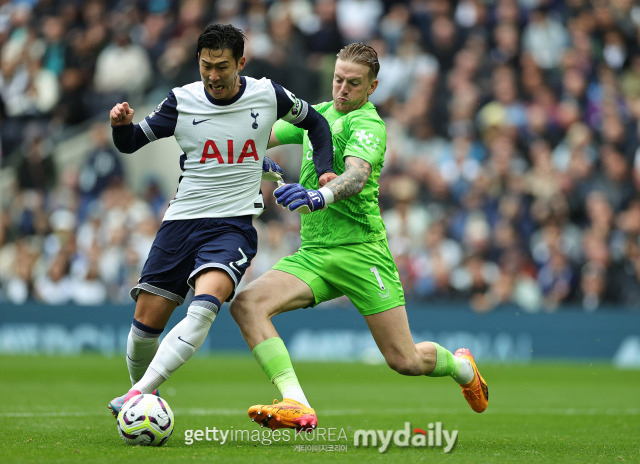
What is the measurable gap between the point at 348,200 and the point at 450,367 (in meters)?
1.50

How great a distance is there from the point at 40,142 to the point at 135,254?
3.61 meters

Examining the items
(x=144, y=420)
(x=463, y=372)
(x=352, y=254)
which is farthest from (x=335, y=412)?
(x=144, y=420)

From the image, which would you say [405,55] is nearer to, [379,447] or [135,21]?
[135,21]

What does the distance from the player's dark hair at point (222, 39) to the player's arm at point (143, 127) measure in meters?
0.48

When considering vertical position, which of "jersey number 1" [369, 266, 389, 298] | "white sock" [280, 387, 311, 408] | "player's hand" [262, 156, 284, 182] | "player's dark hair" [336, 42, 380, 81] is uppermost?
"player's dark hair" [336, 42, 380, 81]

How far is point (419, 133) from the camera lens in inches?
730

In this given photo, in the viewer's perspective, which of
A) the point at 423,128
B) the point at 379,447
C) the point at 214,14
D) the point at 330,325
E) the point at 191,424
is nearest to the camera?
the point at 379,447

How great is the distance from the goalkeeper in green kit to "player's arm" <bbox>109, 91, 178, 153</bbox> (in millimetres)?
1102

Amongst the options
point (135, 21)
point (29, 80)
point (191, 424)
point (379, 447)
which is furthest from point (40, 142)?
point (379, 447)

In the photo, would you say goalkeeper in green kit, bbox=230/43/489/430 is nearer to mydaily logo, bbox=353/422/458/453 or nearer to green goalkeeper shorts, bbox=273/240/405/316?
green goalkeeper shorts, bbox=273/240/405/316

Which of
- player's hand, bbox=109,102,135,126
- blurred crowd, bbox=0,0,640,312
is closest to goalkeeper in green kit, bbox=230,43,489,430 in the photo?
player's hand, bbox=109,102,135,126

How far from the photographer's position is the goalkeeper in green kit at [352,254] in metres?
7.15

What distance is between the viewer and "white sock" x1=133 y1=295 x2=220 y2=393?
656 centimetres

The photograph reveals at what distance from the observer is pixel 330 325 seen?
1702 centimetres
